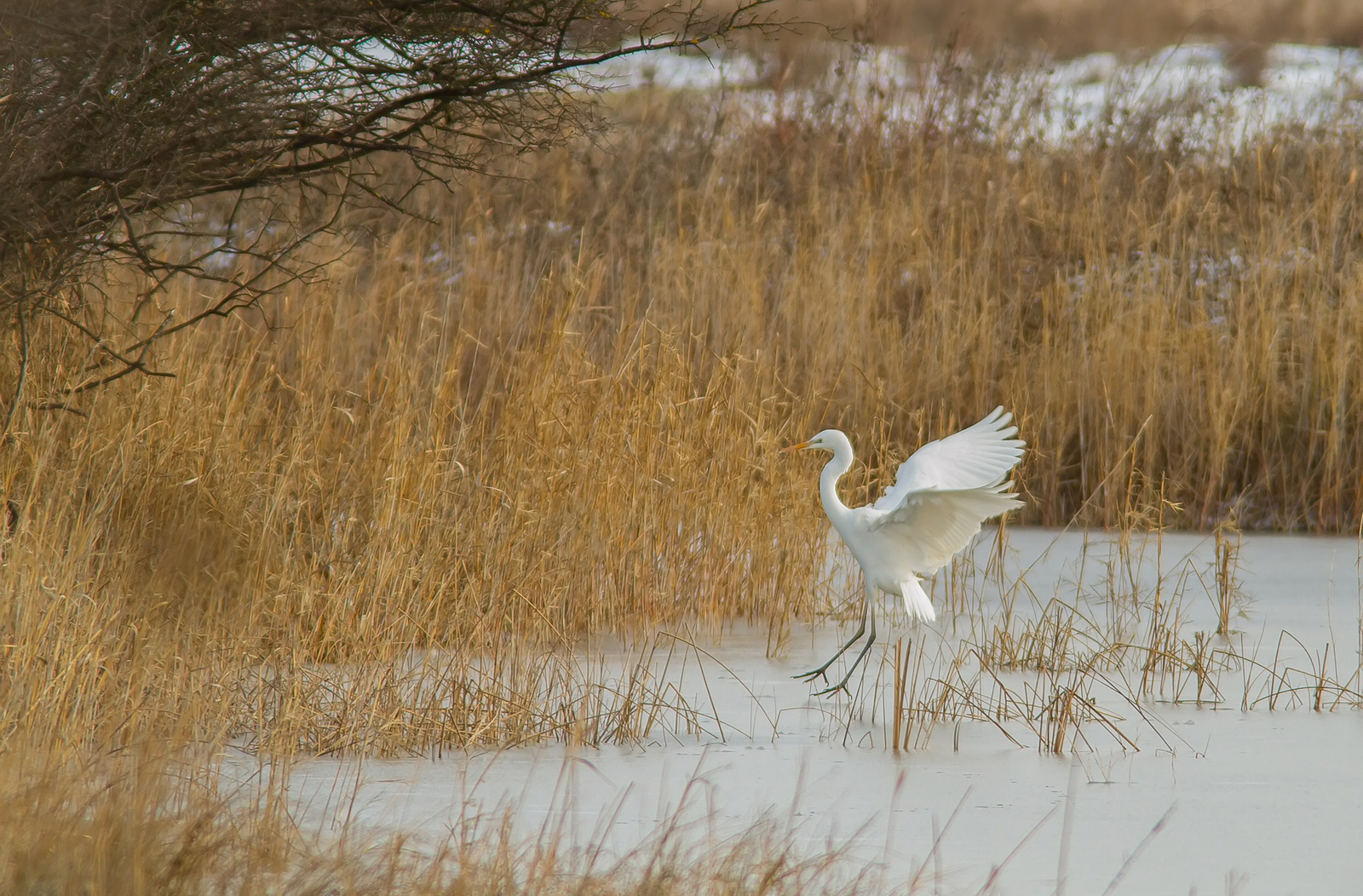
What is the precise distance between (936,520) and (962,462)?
30 centimetres

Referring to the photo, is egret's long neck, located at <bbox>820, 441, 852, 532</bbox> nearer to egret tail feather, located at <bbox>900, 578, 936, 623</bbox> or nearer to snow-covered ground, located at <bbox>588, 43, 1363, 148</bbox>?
egret tail feather, located at <bbox>900, 578, 936, 623</bbox>

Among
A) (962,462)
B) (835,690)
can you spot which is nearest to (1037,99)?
(962,462)

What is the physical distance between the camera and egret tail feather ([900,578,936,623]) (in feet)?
11.5

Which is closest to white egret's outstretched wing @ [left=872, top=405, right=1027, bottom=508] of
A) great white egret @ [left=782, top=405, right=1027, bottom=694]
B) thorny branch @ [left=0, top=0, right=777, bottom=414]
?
great white egret @ [left=782, top=405, right=1027, bottom=694]

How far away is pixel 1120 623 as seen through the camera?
3.94 metres

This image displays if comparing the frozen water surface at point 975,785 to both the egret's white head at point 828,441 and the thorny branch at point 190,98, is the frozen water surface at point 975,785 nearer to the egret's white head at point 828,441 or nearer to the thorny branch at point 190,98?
the egret's white head at point 828,441

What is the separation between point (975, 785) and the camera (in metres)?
2.71

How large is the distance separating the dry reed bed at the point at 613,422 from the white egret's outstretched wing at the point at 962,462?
0.73 metres

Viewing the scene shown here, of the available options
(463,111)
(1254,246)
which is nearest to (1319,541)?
(1254,246)

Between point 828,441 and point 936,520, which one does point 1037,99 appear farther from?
point 936,520

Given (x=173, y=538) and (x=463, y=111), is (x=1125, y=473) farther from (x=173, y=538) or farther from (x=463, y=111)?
(x=173, y=538)

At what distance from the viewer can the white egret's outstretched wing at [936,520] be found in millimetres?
3205

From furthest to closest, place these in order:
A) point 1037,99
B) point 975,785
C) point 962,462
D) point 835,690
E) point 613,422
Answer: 1. point 1037,99
2. point 613,422
3. point 962,462
4. point 835,690
5. point 975,785

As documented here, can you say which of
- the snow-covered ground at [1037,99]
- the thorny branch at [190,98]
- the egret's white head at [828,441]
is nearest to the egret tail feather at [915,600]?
the egret's white head at [828,441]
